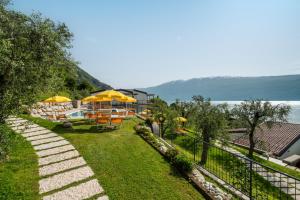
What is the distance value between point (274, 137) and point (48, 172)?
31083 mm

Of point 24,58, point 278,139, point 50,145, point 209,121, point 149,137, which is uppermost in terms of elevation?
point 24,58

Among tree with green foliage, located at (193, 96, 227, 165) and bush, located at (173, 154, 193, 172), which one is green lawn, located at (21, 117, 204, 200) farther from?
tree with green foliage, located at (193, 96, 227, 165)

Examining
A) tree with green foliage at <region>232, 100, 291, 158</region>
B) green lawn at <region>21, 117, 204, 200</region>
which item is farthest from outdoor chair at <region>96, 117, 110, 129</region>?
tree with green foliage at <region>232, 100, 291, 158</region>

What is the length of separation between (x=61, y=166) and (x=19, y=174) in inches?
49.7

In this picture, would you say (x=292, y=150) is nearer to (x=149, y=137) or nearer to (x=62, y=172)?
(x=149, y=137)

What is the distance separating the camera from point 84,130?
1382 centimetres

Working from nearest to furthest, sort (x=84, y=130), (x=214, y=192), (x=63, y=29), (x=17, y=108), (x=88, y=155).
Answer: (x=17, y=108) → (x=214, y=192) → (x=63, y=29) → (x=88, y=155) → (x=84, y=130)

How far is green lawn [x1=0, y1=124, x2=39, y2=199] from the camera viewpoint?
18.4ft

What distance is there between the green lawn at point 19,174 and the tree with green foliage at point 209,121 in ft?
34.5

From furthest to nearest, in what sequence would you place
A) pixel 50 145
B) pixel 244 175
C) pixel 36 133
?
pixel 36 133, pixel 50 145, pixel 244 175

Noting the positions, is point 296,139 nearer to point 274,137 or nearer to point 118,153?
point 274,137

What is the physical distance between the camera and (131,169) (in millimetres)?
7531

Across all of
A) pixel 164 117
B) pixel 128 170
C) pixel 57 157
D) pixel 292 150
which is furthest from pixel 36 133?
pixel 292 150

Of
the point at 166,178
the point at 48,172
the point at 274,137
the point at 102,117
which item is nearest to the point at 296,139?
the point at 274,137
